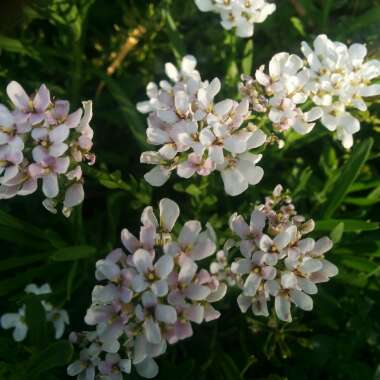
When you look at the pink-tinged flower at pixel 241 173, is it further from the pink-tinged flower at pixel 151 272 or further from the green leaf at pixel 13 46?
the green leaf at pixel 13 46

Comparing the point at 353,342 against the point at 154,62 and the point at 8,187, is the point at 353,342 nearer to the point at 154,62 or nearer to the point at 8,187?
the point at 8,187

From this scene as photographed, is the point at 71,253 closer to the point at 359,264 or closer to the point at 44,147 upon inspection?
the point at 44,147

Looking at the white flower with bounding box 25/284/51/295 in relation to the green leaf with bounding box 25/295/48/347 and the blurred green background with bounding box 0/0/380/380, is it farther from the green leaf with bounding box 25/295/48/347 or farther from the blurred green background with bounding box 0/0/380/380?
the green leaf with bounding box 25/295/48/347

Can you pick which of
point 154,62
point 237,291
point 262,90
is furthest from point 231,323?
point 154,62

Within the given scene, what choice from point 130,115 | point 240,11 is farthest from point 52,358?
point 240,11

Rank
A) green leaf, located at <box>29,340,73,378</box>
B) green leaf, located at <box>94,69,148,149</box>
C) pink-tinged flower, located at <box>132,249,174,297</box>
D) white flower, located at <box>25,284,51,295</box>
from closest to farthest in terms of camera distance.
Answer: pink-tinged flower, located at <box>132,249,174,297</box> < green leaf, located at <box>29,340,73,378</box> < white flower, located at <box>25,284,51,295</box> < green leaf, located at <box>94,69,148,149</box>

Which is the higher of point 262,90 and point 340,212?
→ point 262,90

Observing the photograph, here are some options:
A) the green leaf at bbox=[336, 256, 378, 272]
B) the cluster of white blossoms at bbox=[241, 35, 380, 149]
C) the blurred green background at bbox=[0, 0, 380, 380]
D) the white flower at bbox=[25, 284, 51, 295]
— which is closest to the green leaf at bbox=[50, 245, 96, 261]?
the blurred green background at bbox=[0, 0, 380, 380]
